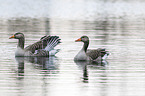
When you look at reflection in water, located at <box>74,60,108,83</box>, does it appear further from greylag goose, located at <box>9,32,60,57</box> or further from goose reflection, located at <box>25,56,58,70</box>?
greylag goose, located at <box>9,32,60,57</box>

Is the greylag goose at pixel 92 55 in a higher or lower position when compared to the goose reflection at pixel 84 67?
higher

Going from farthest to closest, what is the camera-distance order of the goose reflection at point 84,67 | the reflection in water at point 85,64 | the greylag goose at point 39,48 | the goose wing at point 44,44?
the goose wing at point 44,44 → the greylag goose at point 39,48 → the reflection in water at point 85,64 → the goose reflection at point 84,67

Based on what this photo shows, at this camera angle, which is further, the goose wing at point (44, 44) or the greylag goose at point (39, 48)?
the goose wing at point (44, 44)

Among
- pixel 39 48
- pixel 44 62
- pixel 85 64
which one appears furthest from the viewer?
pixel 39 48

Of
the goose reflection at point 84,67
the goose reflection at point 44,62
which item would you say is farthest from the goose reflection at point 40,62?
the goose reflection at point 84,67

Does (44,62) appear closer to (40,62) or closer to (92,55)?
(40,62)

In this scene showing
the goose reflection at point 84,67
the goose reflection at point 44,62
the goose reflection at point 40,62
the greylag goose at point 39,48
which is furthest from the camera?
the greylag goose at point 39,48

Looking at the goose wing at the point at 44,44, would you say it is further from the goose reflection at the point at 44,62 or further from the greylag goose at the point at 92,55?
the greylag goose at the point at 92,55

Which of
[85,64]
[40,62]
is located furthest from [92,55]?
[40,62]

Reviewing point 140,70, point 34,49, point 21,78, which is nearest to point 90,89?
point 21,78

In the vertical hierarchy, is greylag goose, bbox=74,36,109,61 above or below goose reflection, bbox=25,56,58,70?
above

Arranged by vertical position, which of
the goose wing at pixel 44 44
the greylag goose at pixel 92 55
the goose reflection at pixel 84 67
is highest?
the goose wing at pixel 44 44

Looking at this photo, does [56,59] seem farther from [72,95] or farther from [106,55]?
[72,95]

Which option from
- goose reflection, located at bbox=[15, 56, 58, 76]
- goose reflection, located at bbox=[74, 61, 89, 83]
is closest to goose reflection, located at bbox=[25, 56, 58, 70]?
goose reflection, located at bbox=[15, 56, 58, 76]
